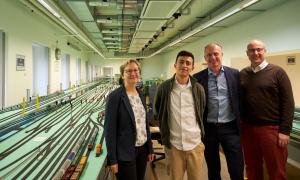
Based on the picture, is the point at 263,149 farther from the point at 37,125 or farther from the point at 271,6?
the point at 271,6

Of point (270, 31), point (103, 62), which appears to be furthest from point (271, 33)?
point (103, 62)

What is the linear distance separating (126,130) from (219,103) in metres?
0.87

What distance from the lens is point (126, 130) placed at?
1688mm

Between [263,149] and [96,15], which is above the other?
[96,15]

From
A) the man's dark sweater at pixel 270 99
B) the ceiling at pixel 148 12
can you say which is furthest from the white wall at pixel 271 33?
the man's dark sweater at pixel 270 99

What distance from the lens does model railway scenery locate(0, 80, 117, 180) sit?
5.40 ft

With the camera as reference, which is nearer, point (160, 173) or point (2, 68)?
point (160, 173)

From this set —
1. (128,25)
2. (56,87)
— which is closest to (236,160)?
(128,25)

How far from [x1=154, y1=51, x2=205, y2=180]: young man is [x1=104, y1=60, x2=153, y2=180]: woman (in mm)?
Answer: 241

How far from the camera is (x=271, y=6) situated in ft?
16.4

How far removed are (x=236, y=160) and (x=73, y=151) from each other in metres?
1.44

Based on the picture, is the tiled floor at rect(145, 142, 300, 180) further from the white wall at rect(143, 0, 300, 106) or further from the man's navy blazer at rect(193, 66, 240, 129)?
the white wall at rect(143, 0, 300, 106)

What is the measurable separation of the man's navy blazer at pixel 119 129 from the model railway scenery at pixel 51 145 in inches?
8.4

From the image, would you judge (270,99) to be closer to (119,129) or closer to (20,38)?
(119,129)
